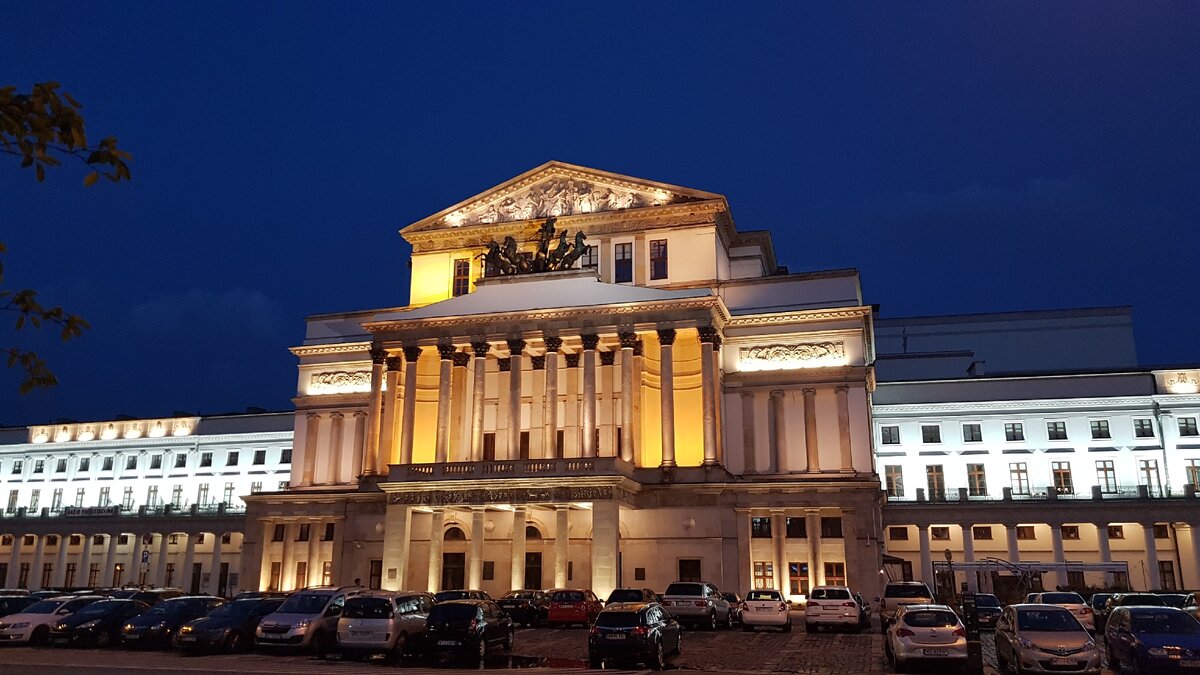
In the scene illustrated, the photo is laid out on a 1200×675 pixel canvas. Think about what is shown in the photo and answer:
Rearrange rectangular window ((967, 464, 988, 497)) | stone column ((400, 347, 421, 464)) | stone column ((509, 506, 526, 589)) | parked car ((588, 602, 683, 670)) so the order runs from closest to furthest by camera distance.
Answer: parked car ((588, 602, 683, 670)) < stone column ((509, 506, 526, 589)) < stone column ((400, 347, 421, 464)) < rectangular window ((967, 464, 988, 497))

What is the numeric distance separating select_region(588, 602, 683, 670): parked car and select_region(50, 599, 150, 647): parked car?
16.0 metres

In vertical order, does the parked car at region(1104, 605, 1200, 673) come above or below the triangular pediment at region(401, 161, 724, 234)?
below

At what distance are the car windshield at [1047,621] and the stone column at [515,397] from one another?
32677mm

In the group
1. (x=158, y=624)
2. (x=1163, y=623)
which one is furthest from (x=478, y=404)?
(x=1163, y=623)

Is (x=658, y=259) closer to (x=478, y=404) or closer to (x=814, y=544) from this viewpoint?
(x=478, y=404)

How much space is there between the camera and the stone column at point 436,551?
49.3m

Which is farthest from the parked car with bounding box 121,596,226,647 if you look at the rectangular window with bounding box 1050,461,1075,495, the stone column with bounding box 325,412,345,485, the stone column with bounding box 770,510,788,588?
the rectangular window with bounding box 1050,461,1075,495

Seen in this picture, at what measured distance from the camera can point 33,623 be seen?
99.4 feet

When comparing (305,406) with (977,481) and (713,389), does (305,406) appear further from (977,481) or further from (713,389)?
(977,481)

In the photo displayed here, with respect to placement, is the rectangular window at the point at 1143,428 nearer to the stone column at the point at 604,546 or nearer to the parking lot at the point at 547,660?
the parking lot at the point at 547,660

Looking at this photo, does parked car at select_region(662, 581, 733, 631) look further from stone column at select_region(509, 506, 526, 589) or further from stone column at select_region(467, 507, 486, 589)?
stone column at select_region(467, 507, 486, 589)

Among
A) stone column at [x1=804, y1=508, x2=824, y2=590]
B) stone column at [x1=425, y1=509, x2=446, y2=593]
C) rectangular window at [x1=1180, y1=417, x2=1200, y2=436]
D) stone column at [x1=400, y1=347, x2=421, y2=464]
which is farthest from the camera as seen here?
rectangular window at [x1=1180, y1=417, x2=1200, y2=436]

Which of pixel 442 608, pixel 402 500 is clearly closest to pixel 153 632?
pixel 442 608

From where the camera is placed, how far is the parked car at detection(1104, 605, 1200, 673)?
867 inches
